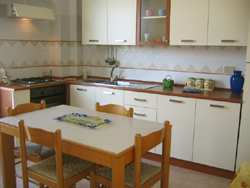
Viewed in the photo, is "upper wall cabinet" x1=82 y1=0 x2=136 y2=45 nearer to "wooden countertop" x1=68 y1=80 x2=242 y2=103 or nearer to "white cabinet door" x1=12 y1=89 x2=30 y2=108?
"wooden countertop" x1=68 y1=80 x2=242 y2=103

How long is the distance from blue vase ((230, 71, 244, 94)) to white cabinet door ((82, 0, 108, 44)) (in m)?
1.83

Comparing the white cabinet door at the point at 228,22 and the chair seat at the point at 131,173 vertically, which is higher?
the white cabinet door at the point at 228,22

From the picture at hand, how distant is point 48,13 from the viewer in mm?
3781

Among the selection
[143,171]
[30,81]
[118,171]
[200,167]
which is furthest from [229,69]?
[30,81]

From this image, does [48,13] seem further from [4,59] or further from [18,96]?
[18,96]

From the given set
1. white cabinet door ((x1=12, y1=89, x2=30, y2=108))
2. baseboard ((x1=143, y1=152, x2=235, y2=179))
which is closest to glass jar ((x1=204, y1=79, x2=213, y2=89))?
baseboard ((x1=143, y1=152, x2=235, y2=179))

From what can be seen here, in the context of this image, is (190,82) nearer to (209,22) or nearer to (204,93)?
(204,93)

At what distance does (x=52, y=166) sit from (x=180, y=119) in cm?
165

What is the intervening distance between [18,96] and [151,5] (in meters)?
2.06

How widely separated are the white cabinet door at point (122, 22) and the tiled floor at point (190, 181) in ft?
5.88

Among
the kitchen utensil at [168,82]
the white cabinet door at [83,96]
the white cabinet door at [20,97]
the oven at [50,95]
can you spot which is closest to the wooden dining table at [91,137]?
the white cabinet door at [20,97]

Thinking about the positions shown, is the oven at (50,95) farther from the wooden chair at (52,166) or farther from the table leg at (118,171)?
the table leg at (118,171)

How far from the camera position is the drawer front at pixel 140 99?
11.0ft

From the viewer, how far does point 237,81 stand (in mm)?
3137
